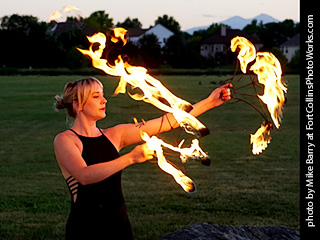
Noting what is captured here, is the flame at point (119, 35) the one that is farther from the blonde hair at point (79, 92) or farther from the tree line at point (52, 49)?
the tree line at point (52, 49)

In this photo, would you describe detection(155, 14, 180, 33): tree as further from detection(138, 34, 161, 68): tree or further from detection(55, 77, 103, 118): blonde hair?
detection(55, 77, 103, 118): blonde hair

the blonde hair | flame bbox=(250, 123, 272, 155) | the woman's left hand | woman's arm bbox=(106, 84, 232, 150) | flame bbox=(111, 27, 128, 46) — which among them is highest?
flame bbox=(111, 27, 128, 46)

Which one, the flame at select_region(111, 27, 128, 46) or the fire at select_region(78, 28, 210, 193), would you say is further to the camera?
the flame at select_region(111, 27, 128, 46)

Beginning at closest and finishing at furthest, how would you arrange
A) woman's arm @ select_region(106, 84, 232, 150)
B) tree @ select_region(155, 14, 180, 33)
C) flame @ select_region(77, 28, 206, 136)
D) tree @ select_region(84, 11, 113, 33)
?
1. flame @ select_region(77, 28, 206, 136)
2. woman's arm @ select_region(106, 84, 232, 150)
3. tree @ select_region(84, 11, 113, 33)
4. tree @ select_region(155, 14, 180, 33)

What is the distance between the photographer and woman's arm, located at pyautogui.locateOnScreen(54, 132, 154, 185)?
3.86 m

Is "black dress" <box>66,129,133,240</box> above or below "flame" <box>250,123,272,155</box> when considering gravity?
below

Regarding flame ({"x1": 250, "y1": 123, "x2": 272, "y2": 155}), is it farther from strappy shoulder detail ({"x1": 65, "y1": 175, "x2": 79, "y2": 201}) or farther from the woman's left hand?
strappy shoulder detail ({"x1": 65, "y1": 175, "x2": 79, "y2": 201})

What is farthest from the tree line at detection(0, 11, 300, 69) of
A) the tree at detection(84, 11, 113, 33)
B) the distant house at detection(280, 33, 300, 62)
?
the distant house at detection(280, 33, 300, 62)

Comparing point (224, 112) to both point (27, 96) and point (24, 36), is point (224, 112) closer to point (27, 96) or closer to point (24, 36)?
point (27, 96)

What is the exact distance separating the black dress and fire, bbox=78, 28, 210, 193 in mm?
417

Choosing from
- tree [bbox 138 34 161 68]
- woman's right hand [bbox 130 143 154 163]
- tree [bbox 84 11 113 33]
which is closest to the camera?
woman's right hand [bbox 130 143 154 163]

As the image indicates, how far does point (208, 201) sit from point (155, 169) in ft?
11.5

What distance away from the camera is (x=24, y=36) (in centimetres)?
9356

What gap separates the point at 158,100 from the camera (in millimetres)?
4633
